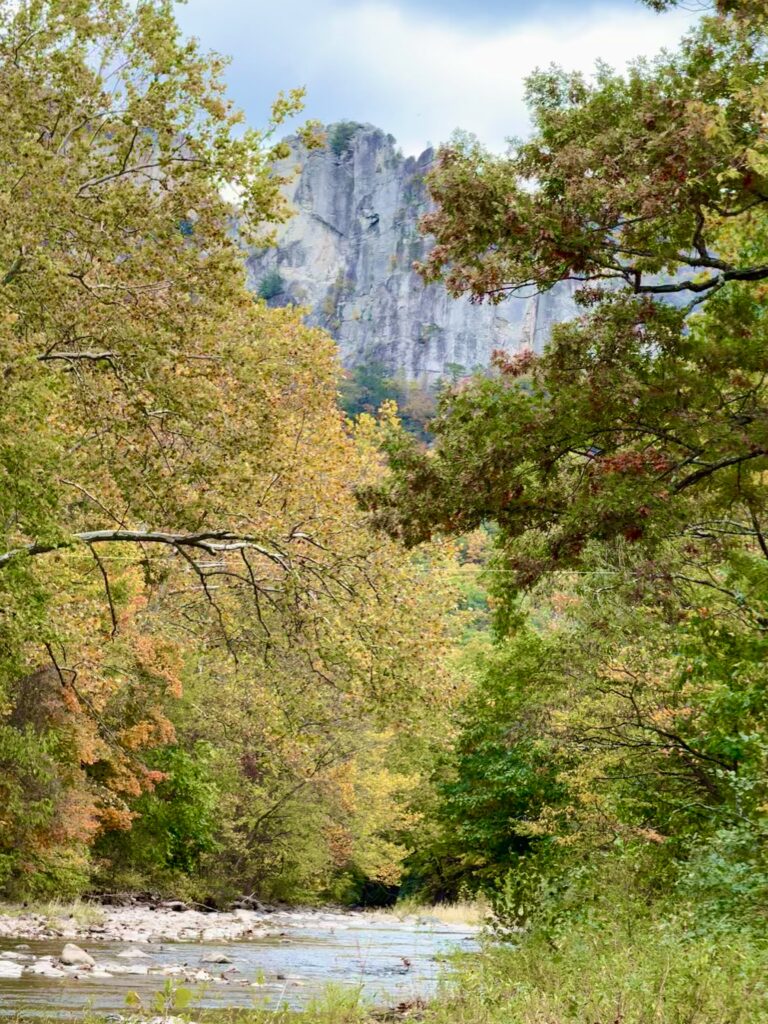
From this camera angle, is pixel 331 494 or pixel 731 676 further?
pixel 331 494

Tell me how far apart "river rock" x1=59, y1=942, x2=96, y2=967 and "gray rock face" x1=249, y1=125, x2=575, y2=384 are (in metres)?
117

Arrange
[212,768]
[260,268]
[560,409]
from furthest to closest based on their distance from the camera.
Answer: [260,268], [212,768], [560,409]

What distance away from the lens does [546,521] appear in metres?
11.0

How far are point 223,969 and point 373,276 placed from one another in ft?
437

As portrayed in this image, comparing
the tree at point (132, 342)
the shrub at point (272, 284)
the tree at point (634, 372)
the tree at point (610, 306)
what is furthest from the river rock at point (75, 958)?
the shrub at point (272, 284)

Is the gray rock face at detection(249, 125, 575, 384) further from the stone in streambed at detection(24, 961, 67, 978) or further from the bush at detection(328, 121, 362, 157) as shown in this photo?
the stone in streambed at detection(24, 961, 67, 978)

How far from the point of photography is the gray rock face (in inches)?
5389

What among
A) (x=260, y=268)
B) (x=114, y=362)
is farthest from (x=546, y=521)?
(x=260, y=268)

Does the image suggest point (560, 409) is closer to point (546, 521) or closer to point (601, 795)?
point (546, 521)

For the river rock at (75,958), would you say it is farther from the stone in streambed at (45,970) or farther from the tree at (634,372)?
the tree at (634,372)

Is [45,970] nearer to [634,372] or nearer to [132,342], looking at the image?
[132,342]

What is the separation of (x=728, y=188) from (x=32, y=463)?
5.91 m

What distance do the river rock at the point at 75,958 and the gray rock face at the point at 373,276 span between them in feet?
385

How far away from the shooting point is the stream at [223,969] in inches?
459
